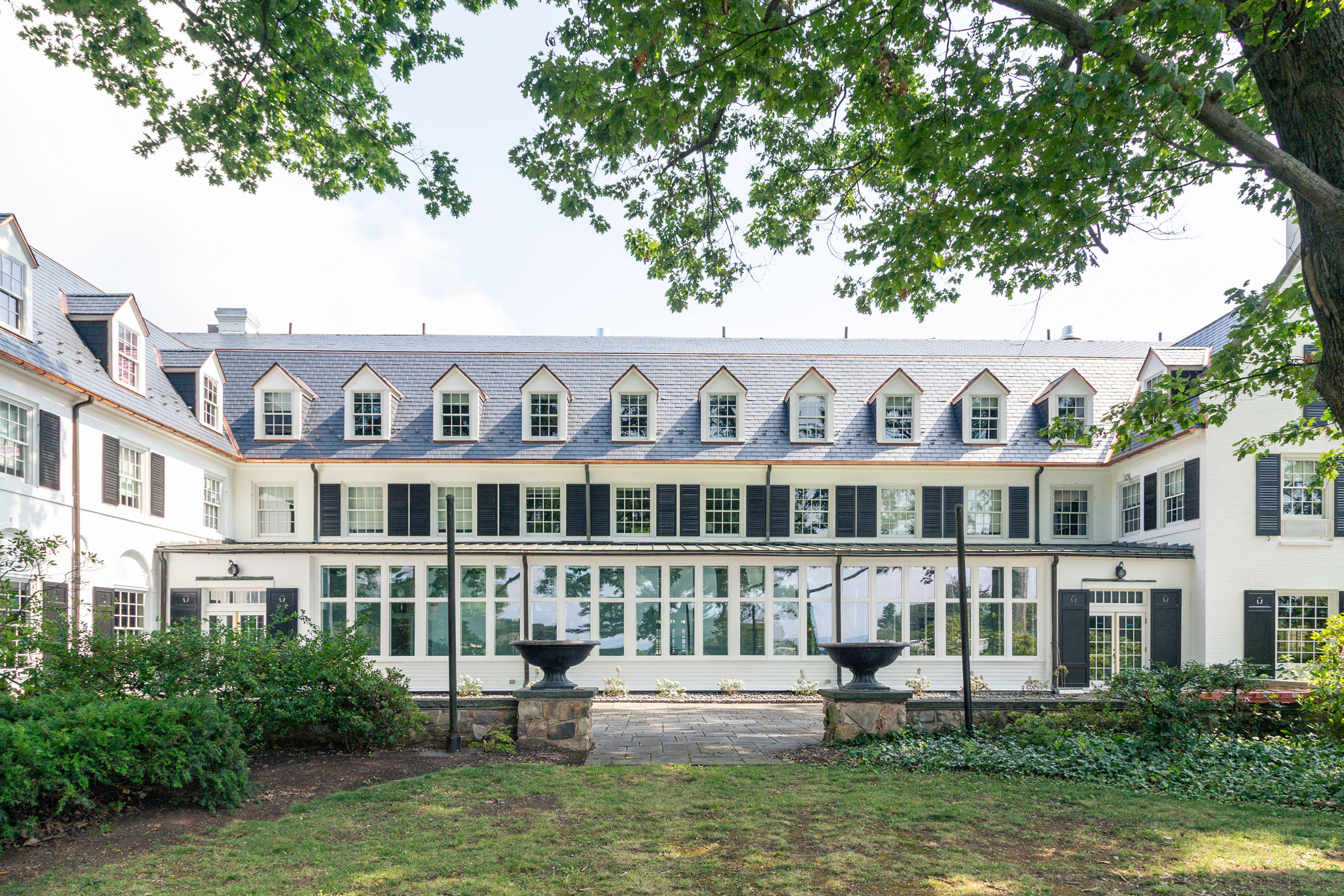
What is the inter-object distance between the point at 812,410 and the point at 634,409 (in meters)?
4.30

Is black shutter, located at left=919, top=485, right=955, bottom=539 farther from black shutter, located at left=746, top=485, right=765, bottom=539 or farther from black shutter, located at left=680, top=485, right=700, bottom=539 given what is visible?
black shutter, located at left=680, top=485, right=700, bottom=539

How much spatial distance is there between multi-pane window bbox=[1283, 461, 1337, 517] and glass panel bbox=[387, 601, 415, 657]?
57.8 ft

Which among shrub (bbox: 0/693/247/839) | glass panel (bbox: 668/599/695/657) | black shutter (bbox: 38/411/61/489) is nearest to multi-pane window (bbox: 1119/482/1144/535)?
glass panel (bbox: 668/599/695/657)

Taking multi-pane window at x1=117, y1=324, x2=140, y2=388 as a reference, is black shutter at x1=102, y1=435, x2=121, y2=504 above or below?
below

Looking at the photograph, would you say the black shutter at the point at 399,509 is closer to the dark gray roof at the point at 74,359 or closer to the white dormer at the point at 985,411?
the dark gray roof at the point at 74,359

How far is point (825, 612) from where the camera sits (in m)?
18.4

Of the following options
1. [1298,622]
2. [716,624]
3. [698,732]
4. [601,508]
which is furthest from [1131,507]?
[698,732]

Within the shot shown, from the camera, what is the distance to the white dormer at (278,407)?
20312mm

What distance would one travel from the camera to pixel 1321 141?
5656mm

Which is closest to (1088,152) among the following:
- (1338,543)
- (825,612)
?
(825,612)

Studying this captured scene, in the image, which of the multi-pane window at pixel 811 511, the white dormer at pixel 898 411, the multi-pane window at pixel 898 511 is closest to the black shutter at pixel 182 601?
the multi-pane window at pixel 811 511

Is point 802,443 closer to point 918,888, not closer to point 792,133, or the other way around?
point 792,133

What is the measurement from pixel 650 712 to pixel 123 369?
39.6 ft

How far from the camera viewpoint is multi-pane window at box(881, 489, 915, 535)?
66.5ft
